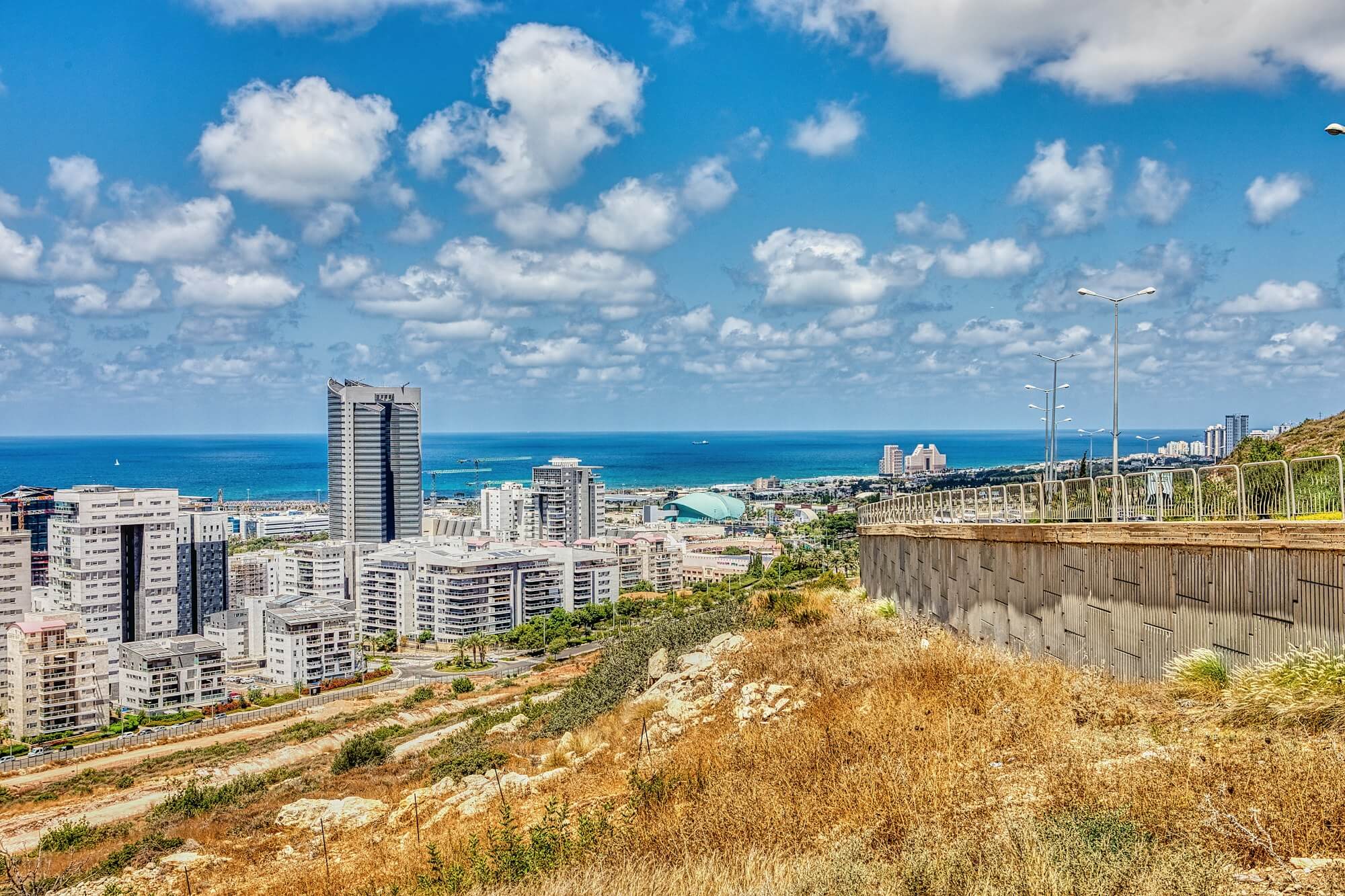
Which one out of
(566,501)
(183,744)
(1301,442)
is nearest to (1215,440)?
(1301,442)

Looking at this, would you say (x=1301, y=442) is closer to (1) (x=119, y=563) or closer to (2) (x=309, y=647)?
(2) (x=309, y=647)

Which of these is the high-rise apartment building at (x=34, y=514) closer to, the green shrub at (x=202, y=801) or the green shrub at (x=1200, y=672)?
the green shrub at (x=202, y=801)

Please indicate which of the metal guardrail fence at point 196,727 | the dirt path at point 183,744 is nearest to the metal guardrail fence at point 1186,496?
the dirt path at point 183,744

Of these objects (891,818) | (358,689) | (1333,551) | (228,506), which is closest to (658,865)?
(891,818)

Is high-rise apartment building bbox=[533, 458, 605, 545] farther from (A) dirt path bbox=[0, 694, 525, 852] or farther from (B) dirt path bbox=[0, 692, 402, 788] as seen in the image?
(A) dirt path bbox=[0, 694, 525, 852]

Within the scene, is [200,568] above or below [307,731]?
above
